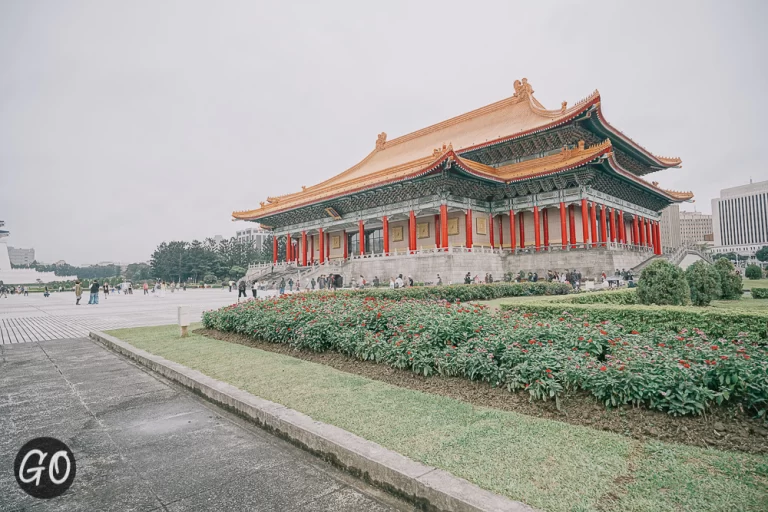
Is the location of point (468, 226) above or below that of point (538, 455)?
above

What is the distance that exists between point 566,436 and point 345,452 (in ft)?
5.86

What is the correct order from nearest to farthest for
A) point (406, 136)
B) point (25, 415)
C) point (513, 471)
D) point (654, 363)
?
point (513, 471) < point (654, 363) < point (25, 415) < point (406, 136)

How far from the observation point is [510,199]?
28.8 meters

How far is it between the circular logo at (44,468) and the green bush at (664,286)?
11814 millimetres

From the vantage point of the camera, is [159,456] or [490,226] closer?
[159,456]

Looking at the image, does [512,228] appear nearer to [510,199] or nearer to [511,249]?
[511,249]

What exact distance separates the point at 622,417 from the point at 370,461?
7.41 ft

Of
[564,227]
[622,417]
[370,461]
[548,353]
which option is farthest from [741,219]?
[370,461]

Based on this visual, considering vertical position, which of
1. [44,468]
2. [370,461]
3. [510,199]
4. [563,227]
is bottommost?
[44,468]

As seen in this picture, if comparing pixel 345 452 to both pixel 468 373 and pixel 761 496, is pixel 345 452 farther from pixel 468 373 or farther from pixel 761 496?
pixel 761 496

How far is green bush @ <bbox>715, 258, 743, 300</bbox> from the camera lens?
14.9 m

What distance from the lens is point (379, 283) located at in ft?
88.0

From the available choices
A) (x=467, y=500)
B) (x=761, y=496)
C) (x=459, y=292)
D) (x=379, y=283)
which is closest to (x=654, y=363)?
(x=761, y=496)

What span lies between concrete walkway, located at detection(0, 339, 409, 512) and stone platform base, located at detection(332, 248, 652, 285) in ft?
64.2
